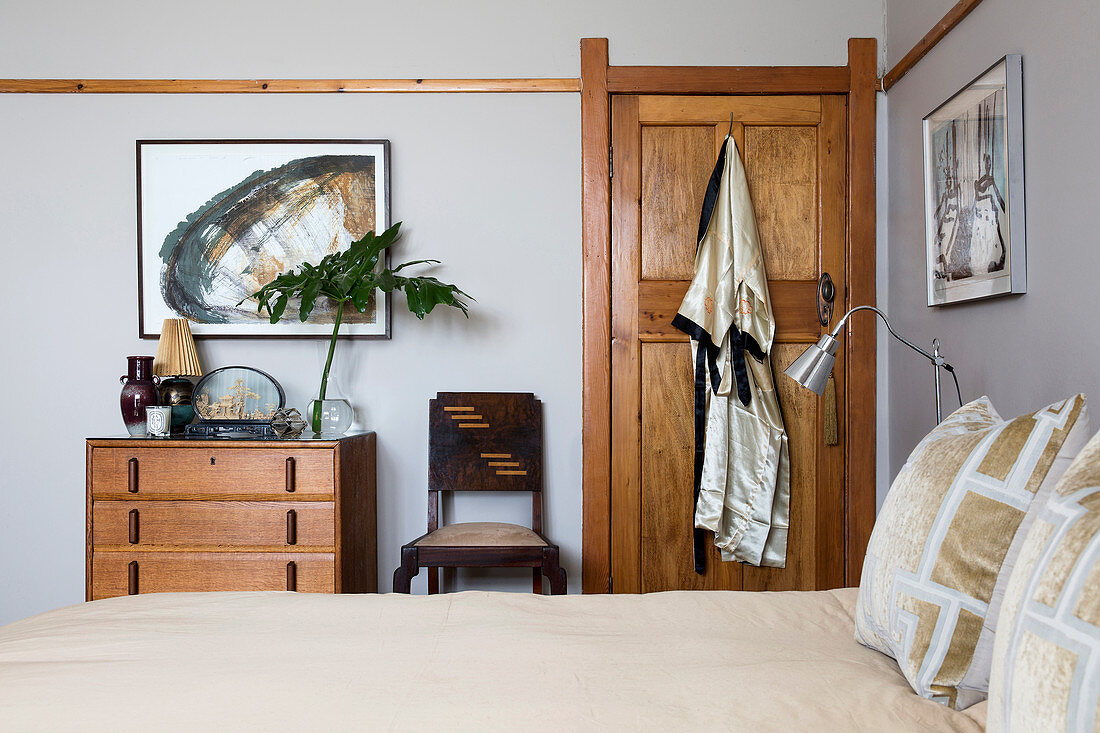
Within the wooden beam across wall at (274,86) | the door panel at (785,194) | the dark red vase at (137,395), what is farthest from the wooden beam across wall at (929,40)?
the dark red vase at (137,395)

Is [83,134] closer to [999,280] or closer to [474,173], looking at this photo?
[474,173]

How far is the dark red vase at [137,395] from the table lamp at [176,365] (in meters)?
0.06

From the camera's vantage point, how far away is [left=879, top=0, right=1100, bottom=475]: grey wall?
5.45 feet

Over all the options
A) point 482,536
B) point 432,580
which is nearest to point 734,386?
point 482,536

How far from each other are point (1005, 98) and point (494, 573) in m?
2.20

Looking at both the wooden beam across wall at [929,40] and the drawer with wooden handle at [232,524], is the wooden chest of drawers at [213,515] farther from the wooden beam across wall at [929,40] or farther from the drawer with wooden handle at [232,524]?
the wooden beam across wall at [929,40]

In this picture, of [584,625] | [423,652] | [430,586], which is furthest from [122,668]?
[430,586]

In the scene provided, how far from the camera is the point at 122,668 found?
110 centimetres

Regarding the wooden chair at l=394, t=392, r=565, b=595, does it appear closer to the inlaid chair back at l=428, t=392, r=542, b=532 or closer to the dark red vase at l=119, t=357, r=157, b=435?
the inlaid chair back at l=428, t=392, r=542, b=532

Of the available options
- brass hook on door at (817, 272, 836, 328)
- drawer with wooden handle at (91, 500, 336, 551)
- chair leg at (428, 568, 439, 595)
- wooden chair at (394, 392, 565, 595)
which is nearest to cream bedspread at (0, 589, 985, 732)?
drawer with wooden handle at (91, 500, 336, 551)

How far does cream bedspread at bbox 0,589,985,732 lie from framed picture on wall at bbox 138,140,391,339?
5.18 ft

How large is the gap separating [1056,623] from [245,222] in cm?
282

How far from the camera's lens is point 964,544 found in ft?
3.32

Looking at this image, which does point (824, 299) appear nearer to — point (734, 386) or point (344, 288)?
point (734, 386)
